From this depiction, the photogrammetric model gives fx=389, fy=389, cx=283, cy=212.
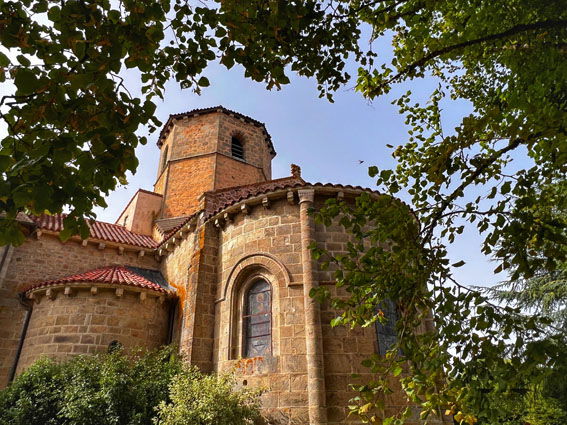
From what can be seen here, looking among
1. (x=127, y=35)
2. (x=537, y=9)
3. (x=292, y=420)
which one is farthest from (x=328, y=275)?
(x=127, y=35)

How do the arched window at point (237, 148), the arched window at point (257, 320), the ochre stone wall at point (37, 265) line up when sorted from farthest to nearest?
1. the arched window at point (237, 148)
2. the ochre stone wall at point (37, 265)
3. the arched window at point (257, 320)

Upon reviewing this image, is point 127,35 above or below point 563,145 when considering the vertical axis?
above

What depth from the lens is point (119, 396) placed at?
7.68m

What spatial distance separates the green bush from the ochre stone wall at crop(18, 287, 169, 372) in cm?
330

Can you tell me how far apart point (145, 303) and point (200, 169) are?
797cm

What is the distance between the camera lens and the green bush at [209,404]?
674 centimetres

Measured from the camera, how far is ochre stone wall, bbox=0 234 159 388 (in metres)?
10.9

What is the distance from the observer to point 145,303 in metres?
11.0

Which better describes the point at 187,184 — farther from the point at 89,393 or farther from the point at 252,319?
the point at 89,393

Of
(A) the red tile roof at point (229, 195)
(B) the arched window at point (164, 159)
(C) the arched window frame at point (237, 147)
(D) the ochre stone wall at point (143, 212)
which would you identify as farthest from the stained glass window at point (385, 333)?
(B) the arched window at point (164, 159)

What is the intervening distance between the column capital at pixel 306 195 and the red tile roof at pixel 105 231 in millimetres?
7485

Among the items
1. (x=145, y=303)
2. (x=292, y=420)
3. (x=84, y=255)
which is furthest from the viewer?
(x=84, y=255)

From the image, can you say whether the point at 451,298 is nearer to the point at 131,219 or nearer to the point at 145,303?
the point at 145,303

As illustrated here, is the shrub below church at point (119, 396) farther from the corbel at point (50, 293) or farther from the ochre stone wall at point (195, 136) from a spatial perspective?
the ochre stone wall at point (195, 136)
